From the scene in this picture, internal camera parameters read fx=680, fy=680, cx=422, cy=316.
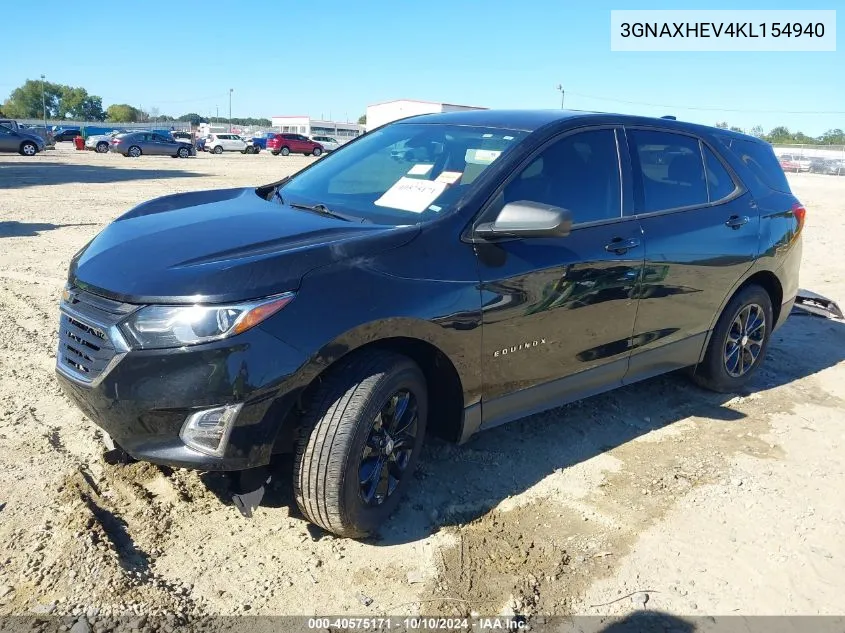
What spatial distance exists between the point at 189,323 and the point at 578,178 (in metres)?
2.19

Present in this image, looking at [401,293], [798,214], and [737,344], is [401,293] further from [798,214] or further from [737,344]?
[798,214]

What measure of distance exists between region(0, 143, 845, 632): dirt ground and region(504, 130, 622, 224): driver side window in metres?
1.37

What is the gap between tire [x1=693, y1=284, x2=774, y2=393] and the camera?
180 inches

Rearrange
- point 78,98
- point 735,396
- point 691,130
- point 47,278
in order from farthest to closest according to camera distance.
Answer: point 78,98, point 47,278, point 735,396, point 691,130

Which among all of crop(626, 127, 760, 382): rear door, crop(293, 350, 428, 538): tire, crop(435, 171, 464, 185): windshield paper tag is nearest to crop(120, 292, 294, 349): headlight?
crop(293, 350, 428, 538): tire

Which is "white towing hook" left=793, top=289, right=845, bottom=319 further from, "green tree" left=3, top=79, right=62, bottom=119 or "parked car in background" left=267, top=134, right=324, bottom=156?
"green tree" left=3, top=79, right=62, bottom=119

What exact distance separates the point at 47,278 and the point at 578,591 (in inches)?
242

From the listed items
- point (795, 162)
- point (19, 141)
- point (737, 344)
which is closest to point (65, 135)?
point (19, 141)

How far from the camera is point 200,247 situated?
272cm

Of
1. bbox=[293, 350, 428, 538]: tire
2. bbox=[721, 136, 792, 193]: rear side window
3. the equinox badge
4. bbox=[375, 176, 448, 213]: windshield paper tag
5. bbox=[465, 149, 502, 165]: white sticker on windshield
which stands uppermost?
bbox=[721, 136, 792, 193]: rear side window

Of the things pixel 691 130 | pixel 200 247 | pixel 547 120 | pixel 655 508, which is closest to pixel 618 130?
pixel 547 120

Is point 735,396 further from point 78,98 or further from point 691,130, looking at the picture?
point 78,98

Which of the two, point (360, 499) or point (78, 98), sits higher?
point (78, 98)

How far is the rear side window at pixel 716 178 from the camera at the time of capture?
4.37 meters
